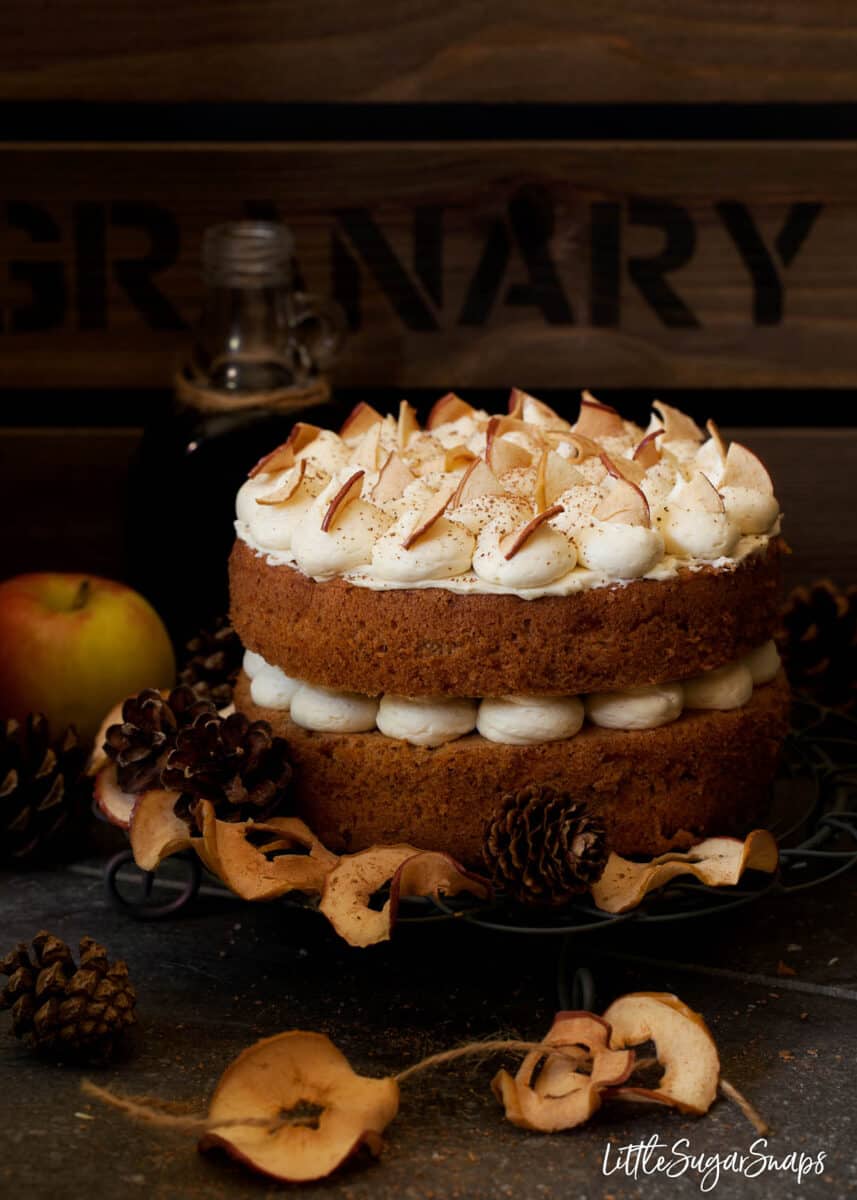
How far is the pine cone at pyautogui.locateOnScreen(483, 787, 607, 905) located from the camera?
1.15m

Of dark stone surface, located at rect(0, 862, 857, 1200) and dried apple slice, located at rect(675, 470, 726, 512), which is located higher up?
dried apple slice, located at rect(675, 470, 726, 512)

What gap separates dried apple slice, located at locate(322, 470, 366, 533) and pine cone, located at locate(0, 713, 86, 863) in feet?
1.56

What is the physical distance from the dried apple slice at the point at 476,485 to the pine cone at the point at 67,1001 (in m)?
0.48

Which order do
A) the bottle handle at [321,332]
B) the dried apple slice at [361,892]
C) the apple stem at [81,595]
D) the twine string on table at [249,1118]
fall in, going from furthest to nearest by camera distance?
the bottle handle at [321,332] → the apple stem at [81,595] → the dried apple slice at [361,892] → the twine string on table at [249,1118]

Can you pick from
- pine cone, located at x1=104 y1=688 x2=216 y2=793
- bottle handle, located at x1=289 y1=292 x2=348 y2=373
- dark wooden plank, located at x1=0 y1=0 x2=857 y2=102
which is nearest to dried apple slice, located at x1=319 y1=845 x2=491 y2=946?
pine cone, located at x1=104 y1=688 x2=216 y2=793

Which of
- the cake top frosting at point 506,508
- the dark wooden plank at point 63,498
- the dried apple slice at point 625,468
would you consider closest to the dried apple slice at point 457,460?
the cake top frosting at point 506,508

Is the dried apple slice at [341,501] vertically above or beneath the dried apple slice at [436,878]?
above

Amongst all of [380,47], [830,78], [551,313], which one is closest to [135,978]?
[551,313]

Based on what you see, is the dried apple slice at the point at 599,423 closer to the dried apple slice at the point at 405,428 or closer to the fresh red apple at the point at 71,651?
the dried apple slice at the point at 405,428

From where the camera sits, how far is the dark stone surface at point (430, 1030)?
103 cm

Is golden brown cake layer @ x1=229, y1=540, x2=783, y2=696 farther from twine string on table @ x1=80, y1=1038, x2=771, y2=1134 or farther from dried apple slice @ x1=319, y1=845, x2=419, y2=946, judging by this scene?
twine string on table @ x1=80, y1=1038, x2=771, y2=1134

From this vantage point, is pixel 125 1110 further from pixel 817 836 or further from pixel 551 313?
pixel 551 313

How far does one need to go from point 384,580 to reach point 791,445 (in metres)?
1.05

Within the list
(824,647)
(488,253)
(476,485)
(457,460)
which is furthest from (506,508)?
(488,253)
